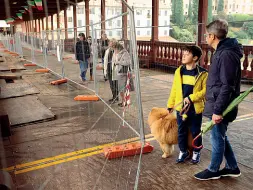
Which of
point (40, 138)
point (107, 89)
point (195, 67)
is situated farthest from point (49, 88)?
point (195, 67)

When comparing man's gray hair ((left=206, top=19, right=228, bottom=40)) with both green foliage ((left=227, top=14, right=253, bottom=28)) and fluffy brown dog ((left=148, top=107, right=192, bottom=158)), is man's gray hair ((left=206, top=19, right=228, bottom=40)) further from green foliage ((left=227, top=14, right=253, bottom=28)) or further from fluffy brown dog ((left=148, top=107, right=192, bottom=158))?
green foliage ((left=227, top=14, right=253, bottom=28))

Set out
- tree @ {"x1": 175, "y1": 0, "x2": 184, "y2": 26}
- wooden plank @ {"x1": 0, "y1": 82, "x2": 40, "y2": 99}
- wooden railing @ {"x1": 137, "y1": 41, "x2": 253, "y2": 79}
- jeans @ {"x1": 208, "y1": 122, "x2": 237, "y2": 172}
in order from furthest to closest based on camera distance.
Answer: tree @ {"x1": 175, "y1": 0, "x2": 184, "y2": 26}, wooden railing @ {"x1": 137, "y1": 41, "x2": 253, "y2": 79}, wooden plank @ {"x1": 0, "y1": 82, "x2": 40, "y2": 99}, jeans @ {"x1": 208, "y1": 122, "x2": 237, "y2": 172}

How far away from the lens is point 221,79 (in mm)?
2598

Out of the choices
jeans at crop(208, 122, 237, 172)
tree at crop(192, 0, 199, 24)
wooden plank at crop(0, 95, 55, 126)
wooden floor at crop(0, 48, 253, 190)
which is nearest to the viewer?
jeans at crop(208, 122, 237, 172)

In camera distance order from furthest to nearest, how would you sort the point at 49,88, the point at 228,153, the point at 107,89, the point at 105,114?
1. the point at 49,88
2. the point at 107,89
3. the point at 105,114
4. the point at 228,153

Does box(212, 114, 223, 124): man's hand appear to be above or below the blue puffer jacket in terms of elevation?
below

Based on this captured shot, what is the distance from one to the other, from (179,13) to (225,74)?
7.06 meters

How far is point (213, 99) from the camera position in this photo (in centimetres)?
275

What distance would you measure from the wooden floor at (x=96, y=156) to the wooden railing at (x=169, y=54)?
71.6 inches

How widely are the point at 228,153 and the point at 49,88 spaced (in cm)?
725

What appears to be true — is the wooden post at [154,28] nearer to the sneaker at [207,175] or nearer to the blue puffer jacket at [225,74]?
the sneaker at [207,175]

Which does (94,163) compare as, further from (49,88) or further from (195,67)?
(49,88)

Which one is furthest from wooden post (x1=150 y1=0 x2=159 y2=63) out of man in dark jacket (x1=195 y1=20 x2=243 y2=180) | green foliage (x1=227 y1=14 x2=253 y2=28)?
man in dark jacket (x1=195 y1=20 x2=243 y2=180)

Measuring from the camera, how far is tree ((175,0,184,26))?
346 inches
